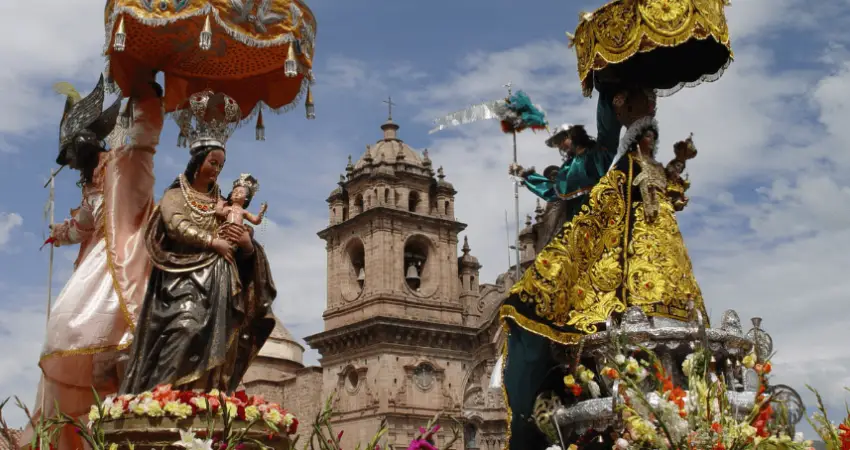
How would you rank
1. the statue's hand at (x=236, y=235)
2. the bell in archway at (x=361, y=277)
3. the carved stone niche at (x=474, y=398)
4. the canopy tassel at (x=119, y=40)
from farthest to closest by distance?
the bell in archway at (x=361, y=277) < the carved stone niche at (x=474, y=398) < the canopy tassel at (x=119, y=40) < the statue's hand at (x=236, y=235)

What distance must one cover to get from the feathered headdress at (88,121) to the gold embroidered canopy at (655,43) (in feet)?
13.7

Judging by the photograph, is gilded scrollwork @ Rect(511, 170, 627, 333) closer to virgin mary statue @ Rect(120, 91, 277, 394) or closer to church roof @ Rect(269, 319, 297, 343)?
virgin mary statue @ Rect(120, 91, 277, 394)

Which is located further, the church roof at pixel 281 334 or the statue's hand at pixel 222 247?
the church roof at pixel 281 334

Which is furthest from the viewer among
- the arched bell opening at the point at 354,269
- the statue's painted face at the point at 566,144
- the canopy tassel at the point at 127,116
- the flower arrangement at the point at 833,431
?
the arched bell opening at the point at 354,269

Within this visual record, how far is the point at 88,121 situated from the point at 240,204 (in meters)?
2.62

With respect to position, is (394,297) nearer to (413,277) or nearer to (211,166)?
(413,277)

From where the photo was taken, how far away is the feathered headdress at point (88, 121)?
8.23 m

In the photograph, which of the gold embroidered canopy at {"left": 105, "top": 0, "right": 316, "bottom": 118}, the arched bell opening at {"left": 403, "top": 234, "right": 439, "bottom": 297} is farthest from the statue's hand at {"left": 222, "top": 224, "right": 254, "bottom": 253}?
the arched bell opening at {"left": 403, "top": 234, "right": 439, "bottom": 297}

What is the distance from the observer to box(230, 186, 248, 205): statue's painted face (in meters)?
6.44

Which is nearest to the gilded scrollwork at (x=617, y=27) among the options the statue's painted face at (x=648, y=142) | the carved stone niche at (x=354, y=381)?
the statue's painted face at (x=648, y=142)

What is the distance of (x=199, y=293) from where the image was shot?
6.02 metres

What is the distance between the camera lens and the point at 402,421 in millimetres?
32969

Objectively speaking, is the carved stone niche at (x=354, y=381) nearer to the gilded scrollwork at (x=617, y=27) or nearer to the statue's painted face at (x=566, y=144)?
the statue's painted face at (x=566, y=144)

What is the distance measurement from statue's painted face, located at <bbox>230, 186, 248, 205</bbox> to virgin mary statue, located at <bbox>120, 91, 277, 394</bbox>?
155 mm
